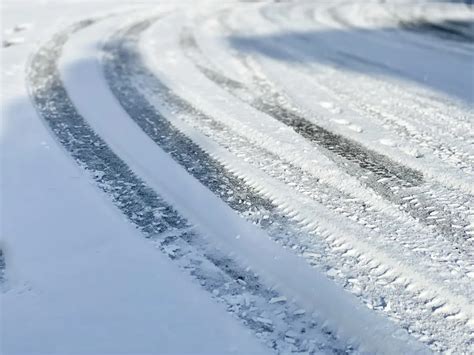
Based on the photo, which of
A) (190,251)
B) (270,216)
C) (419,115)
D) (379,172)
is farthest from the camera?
(419,115)

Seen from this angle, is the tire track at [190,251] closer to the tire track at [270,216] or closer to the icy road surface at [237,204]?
the icy road surface at [237,204]

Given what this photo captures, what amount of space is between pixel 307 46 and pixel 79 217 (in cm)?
402

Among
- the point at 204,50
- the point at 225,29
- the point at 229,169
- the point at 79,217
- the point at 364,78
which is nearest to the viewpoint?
the point at 79,217

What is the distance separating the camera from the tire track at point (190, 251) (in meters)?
1.86

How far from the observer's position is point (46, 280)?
2.06m

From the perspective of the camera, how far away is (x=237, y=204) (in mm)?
2602

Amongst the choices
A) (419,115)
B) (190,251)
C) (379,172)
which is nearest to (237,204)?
(190,251)

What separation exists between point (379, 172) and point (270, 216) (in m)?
0.80

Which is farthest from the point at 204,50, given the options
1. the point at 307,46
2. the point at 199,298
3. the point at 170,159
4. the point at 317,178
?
the point at 199,298

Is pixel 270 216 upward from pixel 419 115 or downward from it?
upward

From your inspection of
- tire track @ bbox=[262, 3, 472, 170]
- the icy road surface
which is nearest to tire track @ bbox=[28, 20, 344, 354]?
A: the icy road surface

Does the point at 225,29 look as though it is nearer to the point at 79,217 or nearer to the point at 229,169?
the point at 229,169

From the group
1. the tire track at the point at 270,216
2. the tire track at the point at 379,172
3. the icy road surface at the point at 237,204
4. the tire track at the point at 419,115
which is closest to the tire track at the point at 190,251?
the icy road surface at the point at 237,204

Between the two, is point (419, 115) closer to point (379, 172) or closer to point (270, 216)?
point (379, 172)
